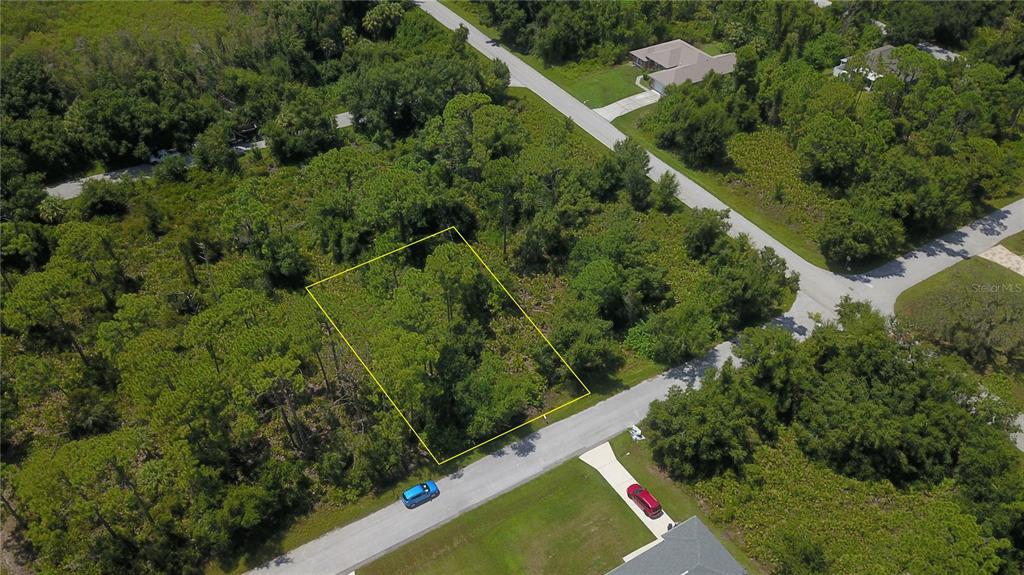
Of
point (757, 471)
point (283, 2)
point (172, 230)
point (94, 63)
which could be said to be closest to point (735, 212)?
point (757, 471)

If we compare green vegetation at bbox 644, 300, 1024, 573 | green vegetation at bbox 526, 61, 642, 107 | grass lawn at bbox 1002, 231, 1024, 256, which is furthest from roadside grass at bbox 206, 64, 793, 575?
grass lawn at bbox 1002, 231, 1024, 256

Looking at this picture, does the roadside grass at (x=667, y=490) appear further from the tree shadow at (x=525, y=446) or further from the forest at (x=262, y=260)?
the forest at (x=262, y=260)

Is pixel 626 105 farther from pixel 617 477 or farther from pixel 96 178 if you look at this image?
pixel 96 178

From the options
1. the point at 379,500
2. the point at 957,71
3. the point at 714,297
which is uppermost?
the point at 957,71

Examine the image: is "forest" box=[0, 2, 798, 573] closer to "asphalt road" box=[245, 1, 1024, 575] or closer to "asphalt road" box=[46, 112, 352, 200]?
"asphalt road" box=[46, 112, 352, 200]

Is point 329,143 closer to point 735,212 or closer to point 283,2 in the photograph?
point 283,2

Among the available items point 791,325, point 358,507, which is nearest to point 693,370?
point 791,325
